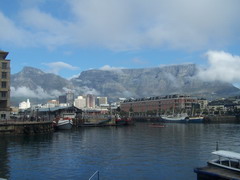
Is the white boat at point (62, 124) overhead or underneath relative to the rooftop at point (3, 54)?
underneath

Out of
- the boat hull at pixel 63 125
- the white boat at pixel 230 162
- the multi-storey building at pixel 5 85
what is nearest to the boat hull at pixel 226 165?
the white boat at pixel 230 162

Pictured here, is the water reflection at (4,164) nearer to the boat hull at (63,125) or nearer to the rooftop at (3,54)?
the rooftop at (3,54)

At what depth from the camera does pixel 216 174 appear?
28.9m

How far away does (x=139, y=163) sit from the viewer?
43.9 m

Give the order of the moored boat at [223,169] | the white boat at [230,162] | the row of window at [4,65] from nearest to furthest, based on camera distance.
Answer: the moored boat at [223,169] < the white boat at [230,162] < the row of window at [4,65]

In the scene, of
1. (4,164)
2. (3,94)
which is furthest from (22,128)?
(4,164)

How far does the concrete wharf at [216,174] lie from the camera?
91.7ft

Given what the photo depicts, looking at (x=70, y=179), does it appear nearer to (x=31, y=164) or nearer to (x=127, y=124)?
(x=31, y=164)

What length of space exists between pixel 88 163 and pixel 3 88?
72881 mm

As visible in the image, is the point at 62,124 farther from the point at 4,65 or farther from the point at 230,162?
the point at 230,162

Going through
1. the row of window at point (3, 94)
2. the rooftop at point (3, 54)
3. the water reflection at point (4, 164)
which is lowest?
the water reflection at point (4, 164)

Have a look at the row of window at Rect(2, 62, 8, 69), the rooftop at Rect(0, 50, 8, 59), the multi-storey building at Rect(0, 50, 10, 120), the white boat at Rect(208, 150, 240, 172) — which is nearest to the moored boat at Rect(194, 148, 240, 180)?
the white boat at Rect(208, 150, 240, 172)

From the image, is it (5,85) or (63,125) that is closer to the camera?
(5,85)

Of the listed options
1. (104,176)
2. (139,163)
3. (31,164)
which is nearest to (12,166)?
(31,164)
